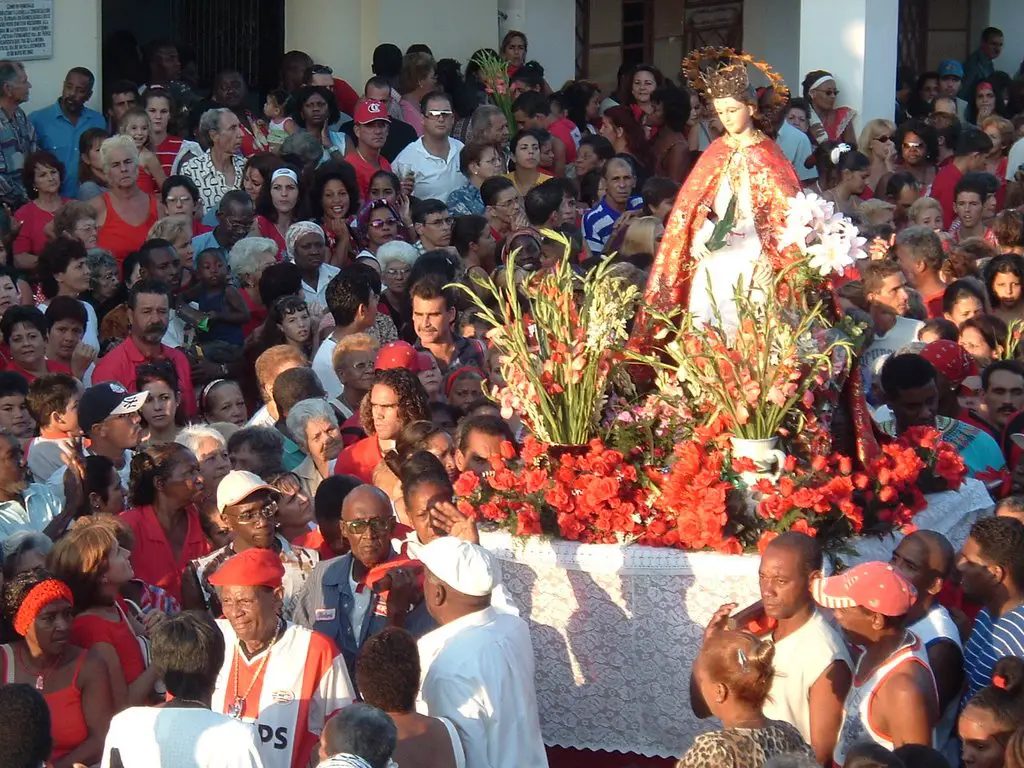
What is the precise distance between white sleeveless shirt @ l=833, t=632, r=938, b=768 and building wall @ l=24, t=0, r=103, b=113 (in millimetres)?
9191

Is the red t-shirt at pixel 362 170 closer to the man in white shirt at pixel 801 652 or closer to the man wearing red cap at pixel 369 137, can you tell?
the man wearing red cap at pixel 369 137

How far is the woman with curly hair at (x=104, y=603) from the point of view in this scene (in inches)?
237

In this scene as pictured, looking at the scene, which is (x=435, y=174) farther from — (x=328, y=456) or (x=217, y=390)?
(x=328, y=456)

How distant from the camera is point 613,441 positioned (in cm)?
695

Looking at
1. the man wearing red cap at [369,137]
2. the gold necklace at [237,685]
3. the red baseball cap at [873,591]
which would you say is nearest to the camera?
the red baseball cap at [873,591]

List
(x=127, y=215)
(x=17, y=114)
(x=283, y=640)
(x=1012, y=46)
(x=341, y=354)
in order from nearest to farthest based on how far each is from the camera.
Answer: (x=283, y=640)
(x=341, y=354)
(x=127, y=215)
(x=17, y=114)
(x=1012, y=46)

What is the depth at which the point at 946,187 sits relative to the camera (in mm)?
13000

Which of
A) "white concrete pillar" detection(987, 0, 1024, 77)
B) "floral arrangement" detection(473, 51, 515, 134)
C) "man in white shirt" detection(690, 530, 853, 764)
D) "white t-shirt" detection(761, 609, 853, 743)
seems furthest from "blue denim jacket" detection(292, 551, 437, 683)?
"white concrete pillar" detection(987, 0, 1024, 77)

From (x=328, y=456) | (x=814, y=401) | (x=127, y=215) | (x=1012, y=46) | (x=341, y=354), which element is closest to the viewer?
(x=814, y=401)

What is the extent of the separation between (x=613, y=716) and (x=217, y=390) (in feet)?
9.95

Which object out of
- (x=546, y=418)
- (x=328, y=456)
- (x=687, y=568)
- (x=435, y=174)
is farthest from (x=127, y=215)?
(x=687, y=568)

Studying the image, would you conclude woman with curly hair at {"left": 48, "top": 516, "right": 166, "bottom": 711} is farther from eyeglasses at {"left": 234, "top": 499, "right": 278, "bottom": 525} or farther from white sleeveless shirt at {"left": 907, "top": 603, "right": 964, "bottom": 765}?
white sleeveless shirt at {"left": 907, "top": 603, "right": 964, "bottom": 765}

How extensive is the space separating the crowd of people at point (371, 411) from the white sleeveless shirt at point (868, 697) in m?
0.01

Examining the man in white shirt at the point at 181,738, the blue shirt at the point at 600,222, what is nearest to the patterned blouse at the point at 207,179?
the blue shirt at the point at 600,222
